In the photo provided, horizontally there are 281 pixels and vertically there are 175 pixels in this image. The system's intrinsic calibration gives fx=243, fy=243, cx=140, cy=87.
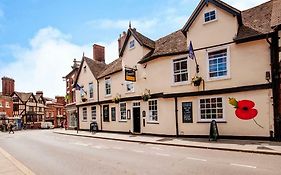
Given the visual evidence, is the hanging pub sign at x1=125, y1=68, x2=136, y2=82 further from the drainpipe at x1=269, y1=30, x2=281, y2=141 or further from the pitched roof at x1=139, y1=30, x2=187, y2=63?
the drainpipe at x1=269, y1=30, x2=281, y2=141

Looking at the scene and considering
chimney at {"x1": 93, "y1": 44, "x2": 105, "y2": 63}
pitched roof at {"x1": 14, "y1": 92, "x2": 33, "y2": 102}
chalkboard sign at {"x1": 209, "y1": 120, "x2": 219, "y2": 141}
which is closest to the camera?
chalkboard sign at {"x1": 209, "y1": 120, "x2": 219, "y2": 141}

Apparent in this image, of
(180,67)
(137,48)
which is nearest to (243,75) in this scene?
(180,67)

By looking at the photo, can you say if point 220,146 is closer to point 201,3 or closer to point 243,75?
point 243,75

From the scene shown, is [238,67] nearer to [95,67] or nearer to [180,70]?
[180,70]

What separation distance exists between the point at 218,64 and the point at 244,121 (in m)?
3.94

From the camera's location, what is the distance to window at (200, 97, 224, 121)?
1554 centimetres

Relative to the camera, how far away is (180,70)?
58.3ft

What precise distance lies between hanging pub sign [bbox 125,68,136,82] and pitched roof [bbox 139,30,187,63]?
1.31 metres

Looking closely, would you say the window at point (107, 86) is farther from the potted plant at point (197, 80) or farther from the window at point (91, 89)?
the potted plant at point (197, 80)

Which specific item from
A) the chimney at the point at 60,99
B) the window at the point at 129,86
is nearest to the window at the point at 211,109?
the window at the point at 129,86

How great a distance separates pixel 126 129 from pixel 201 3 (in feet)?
42.0

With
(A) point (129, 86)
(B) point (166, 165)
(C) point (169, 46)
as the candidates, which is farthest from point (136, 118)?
(B) point (166, 165)

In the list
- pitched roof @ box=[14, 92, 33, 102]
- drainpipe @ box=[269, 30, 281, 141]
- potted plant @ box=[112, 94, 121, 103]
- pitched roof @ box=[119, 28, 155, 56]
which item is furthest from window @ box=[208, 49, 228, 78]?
pitched roof @ box=[14, 92, 33, 102]

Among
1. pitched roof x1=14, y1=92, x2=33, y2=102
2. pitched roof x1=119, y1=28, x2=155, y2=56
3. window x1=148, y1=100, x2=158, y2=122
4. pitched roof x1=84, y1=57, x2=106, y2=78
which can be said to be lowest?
window x1=148, y1=100, x2=158, y2=122
